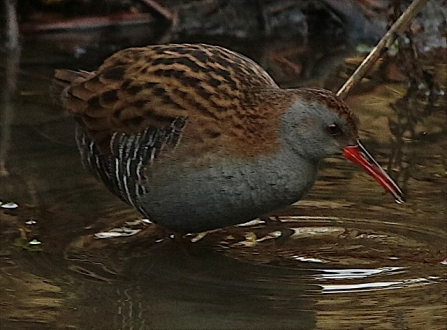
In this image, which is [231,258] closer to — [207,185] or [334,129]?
[207,185]

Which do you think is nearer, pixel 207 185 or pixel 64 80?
pixel 207 185

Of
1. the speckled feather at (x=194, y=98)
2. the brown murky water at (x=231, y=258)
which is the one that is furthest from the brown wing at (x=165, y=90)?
the brown murky water at (x=231, y=258)

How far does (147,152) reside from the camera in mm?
4465

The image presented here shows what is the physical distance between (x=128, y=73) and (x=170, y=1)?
445 cm

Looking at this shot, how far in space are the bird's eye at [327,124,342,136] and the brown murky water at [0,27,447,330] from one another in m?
0.50

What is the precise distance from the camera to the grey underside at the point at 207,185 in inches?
170

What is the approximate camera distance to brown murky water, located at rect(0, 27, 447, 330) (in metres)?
3.85

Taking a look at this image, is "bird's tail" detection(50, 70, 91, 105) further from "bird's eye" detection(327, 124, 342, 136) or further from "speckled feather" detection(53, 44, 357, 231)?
"bird's eye" detection(327, 124, 342, 136)

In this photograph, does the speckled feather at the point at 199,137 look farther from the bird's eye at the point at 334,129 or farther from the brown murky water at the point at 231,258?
the brown murky water at the point at 231,258

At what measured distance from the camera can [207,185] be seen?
432 centimetres

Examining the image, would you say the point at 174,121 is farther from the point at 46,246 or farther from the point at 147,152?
the point at 46,246

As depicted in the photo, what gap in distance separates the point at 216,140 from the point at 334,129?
1.53ft

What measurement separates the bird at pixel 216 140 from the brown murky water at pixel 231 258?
22 cm

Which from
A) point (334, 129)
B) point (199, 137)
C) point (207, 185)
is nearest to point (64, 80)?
point (199, 137)
